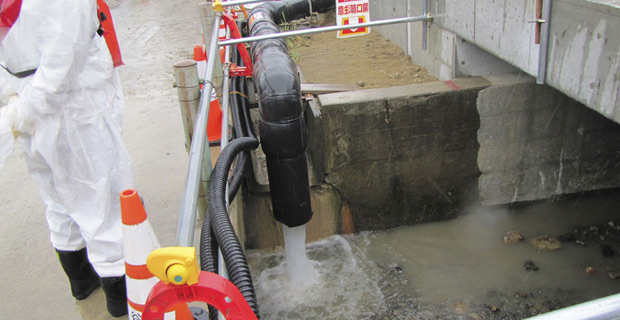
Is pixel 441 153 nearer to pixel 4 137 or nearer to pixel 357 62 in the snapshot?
pixel 357 62

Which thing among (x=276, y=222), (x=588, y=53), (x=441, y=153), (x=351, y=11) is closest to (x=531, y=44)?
(x=588, y=53)

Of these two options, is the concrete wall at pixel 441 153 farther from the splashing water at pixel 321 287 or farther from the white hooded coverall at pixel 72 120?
the white hooded coverall at pixel 72 120

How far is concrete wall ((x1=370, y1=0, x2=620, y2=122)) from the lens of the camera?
280 centimetres

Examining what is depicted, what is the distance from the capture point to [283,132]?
3.60 metres

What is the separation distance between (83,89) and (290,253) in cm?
235

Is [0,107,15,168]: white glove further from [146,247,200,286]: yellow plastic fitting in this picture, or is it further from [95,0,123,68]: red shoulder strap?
[146,247,200,286]: yellow plastic fitting

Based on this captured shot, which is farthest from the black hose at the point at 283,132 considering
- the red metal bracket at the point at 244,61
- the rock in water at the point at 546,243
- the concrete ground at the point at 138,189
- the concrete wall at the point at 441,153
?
the rock in water at the point at 546,243

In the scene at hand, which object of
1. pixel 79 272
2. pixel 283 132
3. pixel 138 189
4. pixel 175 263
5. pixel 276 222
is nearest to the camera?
pixel 175 263

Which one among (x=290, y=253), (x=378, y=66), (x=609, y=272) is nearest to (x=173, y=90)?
(x=378, y=66)

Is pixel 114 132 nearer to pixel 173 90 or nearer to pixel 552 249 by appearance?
pixel 552 249

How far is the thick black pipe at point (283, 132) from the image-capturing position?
3.55m

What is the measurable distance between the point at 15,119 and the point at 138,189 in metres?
2.20

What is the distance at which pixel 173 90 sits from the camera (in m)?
7.37

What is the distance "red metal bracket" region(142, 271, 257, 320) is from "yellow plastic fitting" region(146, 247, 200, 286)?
2.0 inches
